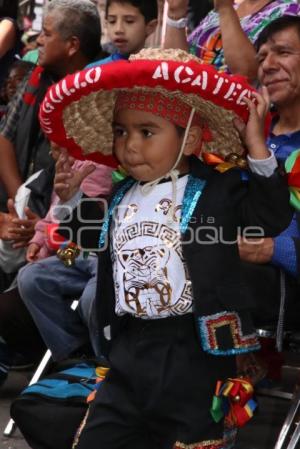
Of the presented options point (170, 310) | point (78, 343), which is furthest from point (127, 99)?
point (78, 343)

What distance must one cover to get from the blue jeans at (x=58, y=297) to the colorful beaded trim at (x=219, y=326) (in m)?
1.32

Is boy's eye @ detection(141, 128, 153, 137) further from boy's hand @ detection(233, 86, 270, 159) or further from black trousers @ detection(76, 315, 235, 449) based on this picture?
black trousers @ detection(76, 315, 235, 449)

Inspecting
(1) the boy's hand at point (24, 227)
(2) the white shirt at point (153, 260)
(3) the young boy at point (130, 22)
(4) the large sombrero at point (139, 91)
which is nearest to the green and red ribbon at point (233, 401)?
(2) the white shirt at point (153, 260)

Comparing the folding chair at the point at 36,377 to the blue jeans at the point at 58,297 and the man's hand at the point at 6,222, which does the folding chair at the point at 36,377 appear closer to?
the blue jeans at the point at 58,297

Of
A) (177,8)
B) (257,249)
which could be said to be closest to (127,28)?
(177,8)

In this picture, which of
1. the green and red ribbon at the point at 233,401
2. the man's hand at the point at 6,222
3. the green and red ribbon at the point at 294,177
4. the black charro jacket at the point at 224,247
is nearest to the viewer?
the black charro jacket at the point at 224,247

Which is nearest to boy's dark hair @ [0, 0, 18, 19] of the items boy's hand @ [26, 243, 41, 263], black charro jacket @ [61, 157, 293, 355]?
boy's hand @ [26, 243, 41, 263]

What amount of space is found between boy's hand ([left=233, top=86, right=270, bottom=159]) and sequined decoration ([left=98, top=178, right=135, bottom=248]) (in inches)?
18.2

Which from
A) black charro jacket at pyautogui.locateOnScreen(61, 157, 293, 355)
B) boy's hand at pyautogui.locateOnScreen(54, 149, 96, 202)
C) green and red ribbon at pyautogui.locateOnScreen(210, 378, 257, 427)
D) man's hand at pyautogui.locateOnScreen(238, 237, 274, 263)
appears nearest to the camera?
black charro jacket at pyautogui.locateOnScreen(61, 157, 293, 355)

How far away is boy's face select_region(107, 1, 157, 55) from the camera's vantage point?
214 inches

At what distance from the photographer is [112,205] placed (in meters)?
3.42

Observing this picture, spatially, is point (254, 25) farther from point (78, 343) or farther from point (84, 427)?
point (84, 427)

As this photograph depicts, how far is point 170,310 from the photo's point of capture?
126 inches

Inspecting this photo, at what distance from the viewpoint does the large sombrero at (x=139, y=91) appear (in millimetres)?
3010
